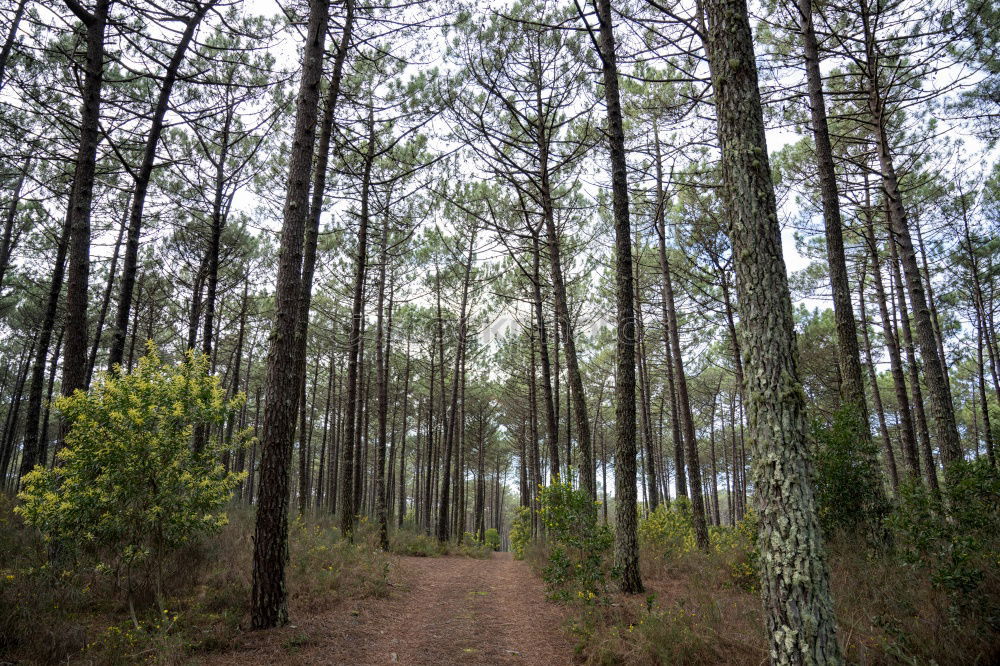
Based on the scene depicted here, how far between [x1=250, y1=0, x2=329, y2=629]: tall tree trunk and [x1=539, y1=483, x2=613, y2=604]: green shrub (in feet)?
11.6

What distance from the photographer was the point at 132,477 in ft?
15.2

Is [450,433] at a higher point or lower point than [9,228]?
lower

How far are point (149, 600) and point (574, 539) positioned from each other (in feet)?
17.0

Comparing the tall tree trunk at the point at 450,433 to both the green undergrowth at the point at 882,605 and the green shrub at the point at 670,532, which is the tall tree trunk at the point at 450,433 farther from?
the green undergrowth at the point at 882,605

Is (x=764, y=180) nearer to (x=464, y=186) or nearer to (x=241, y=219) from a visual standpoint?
(x=464, y=186)

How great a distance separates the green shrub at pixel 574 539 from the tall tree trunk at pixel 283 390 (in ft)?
11.6

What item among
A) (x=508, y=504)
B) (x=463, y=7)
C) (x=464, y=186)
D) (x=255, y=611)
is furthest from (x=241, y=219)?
(x=508, y=504)

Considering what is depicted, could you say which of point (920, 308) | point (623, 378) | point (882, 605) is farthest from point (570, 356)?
point (882, 605)

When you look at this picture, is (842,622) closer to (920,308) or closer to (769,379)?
(769,379)

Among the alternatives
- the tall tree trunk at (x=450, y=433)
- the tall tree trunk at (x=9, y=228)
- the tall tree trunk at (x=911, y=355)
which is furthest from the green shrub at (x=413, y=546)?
the tall tree trunk at (x=9, y=228)


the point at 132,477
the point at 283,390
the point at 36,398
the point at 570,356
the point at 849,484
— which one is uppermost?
the point at 570,356

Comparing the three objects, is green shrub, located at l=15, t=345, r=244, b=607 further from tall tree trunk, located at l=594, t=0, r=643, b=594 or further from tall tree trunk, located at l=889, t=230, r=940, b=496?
tall tree trunk, located at l=889, t=230, r=940, b=496

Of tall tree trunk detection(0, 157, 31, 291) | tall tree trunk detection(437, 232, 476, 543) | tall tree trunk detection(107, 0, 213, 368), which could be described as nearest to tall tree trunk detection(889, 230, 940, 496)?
tall tree trunk detection(437, 232, 476, 543)

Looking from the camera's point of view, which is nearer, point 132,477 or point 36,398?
point 132,477
